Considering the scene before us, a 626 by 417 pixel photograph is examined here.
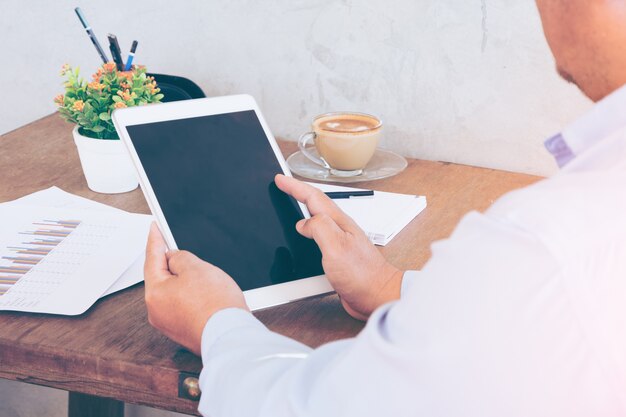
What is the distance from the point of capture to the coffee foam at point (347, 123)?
1300mm

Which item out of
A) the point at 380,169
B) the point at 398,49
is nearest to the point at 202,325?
the point at 380,169

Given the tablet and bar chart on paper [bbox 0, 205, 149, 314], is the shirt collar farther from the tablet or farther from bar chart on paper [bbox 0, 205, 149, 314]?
bar chart on paper [bbox 0, 205, 149, 314]

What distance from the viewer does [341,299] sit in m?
0.90

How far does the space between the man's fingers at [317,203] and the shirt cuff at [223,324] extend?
219 millimetres

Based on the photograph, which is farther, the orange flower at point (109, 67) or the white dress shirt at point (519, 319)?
the orange flower at point (109, 67)

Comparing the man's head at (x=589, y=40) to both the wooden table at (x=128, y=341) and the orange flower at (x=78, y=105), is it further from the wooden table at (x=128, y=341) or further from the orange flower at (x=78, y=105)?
the orange flower at (x=78, y=105)

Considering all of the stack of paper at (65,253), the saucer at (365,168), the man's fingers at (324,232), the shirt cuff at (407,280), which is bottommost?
the saucer at (365,168)

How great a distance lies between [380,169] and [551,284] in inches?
34.0

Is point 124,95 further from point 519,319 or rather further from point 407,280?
point 519,319

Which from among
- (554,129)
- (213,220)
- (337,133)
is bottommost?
(554,129)

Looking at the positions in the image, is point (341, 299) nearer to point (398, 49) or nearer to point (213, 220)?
Answer: point (213, 220)

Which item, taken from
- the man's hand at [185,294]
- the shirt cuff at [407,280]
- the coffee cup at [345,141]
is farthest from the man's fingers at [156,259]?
the coffee cup at [345,141]

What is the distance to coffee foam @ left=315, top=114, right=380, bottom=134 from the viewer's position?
4.26 ft

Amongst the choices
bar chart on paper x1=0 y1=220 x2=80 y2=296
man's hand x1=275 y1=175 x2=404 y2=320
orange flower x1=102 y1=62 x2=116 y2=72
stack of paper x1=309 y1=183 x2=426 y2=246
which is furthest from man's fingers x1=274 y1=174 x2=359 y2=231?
orange flower x1=102 y1=62 x2=116 y2=72
